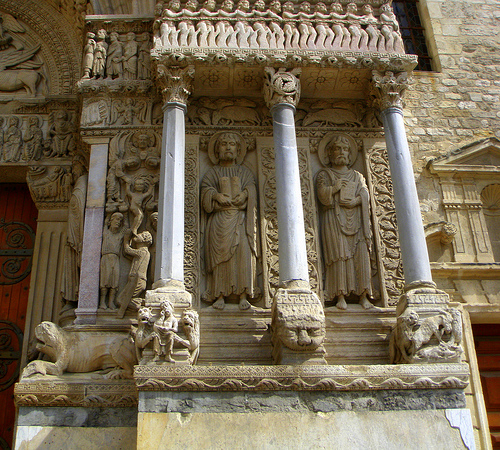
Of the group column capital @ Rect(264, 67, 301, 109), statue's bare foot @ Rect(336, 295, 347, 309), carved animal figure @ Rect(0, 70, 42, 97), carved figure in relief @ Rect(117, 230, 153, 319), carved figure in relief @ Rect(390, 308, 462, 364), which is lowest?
carved figure in relief @ Rect(390, 308, 462, 364)

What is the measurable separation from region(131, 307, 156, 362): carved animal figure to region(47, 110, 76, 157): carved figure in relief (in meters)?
3.61

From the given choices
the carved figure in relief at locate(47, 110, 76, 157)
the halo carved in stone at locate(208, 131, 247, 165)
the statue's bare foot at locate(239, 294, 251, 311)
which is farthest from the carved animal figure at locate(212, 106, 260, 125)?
the statue's bare foot at locate(239, 294, 251, 311)

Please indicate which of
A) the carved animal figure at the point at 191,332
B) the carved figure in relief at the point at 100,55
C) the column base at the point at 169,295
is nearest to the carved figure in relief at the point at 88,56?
the carved figure in relief at the point at 100,55

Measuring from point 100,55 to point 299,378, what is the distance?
5.05 metres

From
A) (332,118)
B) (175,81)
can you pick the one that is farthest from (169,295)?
(332,118)

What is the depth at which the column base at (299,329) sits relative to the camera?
6.25m

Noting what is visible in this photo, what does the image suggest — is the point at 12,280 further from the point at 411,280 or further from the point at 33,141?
the point at 411,280

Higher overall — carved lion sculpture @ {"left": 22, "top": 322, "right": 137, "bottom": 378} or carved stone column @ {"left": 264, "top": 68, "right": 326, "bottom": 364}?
carved stone column @ {"left": 264, "top": 68, "right": 326, "bottom": 364}

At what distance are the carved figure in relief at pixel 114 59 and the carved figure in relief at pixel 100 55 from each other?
0.06 m

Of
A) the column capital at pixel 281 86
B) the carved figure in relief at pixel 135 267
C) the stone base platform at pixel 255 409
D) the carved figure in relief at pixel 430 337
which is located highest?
the column capital at pixel 281 86

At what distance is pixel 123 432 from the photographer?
6.09 meters

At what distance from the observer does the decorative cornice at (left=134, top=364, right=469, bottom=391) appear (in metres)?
5.86

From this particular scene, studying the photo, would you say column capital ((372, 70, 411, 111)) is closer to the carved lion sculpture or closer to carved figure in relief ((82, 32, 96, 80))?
carved figure in relief ((82, 32, 96, 80))

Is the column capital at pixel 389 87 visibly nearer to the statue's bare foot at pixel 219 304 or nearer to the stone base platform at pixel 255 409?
the statue's bare foot at pixel 219 304
